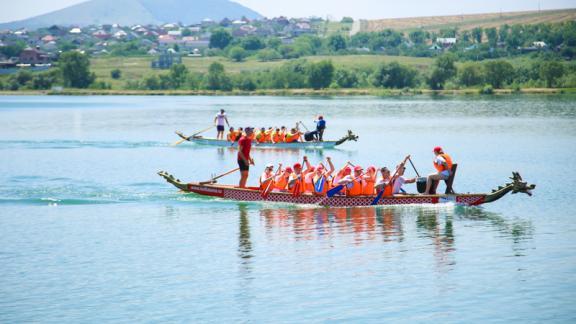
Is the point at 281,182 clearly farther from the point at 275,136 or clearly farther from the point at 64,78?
the point at 64,78

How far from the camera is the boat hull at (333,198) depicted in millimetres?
30234

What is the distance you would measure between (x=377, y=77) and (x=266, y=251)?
401ft

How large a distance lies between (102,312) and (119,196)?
15.2m

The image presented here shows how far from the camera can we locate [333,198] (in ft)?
101

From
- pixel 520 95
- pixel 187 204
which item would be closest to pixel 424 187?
pixel 187 204

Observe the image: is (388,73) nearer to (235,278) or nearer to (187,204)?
(187,204)

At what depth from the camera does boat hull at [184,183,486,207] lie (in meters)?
30.2

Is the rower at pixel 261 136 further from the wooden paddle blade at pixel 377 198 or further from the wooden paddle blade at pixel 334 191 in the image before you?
the wooden paddle blade at pixel 377 198

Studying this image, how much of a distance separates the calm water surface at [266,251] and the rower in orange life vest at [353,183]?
643mm

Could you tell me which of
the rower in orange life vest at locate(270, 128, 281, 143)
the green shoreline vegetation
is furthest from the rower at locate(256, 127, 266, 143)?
the green shoreline vegetation

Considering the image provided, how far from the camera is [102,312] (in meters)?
19.9

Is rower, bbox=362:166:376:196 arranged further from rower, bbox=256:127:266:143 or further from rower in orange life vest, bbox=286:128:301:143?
rower, bbox=256:127:266:143

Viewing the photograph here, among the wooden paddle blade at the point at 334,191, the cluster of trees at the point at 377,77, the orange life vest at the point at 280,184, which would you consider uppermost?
the cluster of trees at the point at 377,77

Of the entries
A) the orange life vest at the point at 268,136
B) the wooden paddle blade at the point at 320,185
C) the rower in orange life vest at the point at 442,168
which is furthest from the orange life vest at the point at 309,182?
the orange life vest at the point at 268,136
